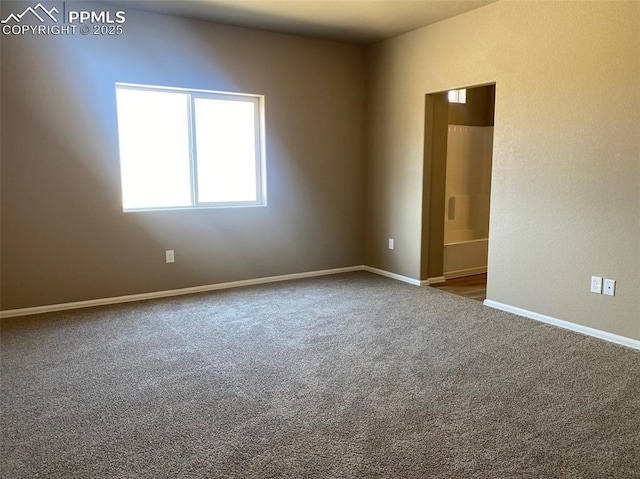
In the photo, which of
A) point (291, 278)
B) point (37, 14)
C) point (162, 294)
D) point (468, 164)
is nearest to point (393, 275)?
point (291, 278)

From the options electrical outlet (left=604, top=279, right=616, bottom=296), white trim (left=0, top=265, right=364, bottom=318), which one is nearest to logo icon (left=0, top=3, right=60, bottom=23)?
white trim (left=0, top=265, right=364, bottom=318)

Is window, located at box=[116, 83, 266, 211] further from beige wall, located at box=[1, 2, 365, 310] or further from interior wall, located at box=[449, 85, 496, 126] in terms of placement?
interior wall, located at box=[449, 85, 496, 126]

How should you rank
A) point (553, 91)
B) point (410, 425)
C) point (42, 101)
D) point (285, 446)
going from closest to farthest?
point (285, 446), point (410, 425), point (553, 91), point (42, 101)

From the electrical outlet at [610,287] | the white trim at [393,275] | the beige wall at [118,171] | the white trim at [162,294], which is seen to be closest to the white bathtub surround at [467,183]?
the white trim at [393,275]

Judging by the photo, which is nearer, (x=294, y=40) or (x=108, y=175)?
(x=108, y=175)

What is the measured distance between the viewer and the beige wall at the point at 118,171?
3.81m

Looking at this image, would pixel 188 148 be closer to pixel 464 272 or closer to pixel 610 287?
pixel 464 272

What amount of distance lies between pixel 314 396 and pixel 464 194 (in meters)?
4.34

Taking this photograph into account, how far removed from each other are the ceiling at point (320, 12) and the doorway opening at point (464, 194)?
1142 millimetres

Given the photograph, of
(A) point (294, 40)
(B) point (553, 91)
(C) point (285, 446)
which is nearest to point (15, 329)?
(C) point (285, 446)

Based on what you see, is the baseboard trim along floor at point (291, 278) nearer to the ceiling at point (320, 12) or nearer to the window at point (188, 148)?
the window at point (188, 148)

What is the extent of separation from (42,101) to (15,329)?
1770 millimetres

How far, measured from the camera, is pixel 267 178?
492 cm

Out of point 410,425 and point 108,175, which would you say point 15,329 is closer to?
point 108,175
